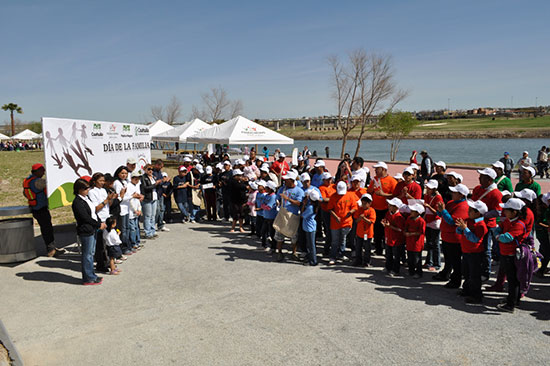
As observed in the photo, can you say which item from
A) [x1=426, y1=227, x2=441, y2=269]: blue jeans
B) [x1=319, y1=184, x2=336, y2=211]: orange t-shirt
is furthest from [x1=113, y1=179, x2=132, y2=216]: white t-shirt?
[x1=426, y1=227, x2=441, y2=269]: blue jeans

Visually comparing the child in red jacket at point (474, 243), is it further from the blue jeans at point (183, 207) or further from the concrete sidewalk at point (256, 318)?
the blue jeans at point (183, 207)

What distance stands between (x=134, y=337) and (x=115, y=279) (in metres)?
2.30

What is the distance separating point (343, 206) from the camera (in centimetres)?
→ 725

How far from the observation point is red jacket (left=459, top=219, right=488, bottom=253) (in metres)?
5.35

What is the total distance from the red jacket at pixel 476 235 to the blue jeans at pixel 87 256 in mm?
5699

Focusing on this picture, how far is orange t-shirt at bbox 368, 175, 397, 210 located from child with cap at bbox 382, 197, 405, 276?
0.89 meters

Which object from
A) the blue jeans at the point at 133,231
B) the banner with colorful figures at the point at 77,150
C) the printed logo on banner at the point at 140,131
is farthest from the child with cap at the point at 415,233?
the printed logo on banner at the point at 140,131

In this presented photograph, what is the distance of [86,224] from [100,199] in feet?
2.17

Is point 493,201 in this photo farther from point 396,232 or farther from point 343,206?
point 343,206

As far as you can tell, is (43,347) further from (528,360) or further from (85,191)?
(528,360)

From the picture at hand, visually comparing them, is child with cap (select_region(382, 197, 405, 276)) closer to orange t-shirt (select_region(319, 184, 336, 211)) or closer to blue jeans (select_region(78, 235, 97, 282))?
orange t-shirt (select_region(319, 184, 336, 211))

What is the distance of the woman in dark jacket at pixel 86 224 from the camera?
19.5ft

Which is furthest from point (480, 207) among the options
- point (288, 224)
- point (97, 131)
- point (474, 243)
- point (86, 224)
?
point (97, 131)

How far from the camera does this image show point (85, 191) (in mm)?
6051
